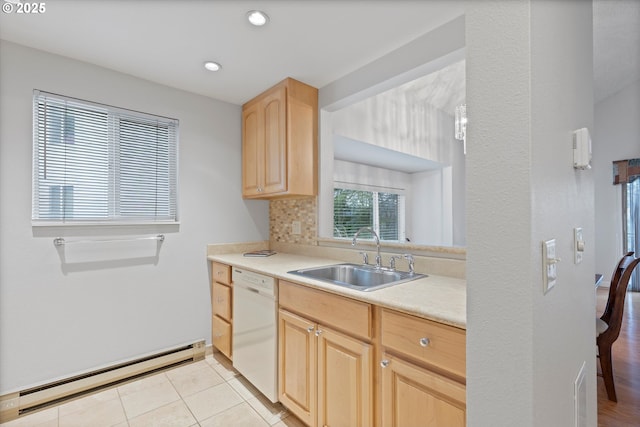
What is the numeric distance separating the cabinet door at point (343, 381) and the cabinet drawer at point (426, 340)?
6.2 inches

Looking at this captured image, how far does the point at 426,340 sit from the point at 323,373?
2.13 ft

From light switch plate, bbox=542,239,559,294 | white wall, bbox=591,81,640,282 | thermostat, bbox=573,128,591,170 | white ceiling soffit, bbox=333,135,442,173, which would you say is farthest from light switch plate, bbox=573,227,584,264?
white wall, bbox=591,81,640,282

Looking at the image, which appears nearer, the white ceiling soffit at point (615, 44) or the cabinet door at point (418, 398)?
the cabinet door at point (418, 398)

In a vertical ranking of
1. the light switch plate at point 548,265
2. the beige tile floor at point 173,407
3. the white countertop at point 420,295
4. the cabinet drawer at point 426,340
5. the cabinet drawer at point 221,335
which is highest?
the light switch plate at point 548,265

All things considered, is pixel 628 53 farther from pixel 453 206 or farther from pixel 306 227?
pixel 306 227

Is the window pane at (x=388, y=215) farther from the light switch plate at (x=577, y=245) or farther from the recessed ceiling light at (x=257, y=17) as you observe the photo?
the light switch plate at (x=577, y=245)

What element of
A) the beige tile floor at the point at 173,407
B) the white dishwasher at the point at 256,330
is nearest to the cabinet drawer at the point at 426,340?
the white dishwasher at the point at 256,330

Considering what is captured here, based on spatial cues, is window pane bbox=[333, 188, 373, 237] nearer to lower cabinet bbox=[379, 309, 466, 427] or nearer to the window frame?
the window frame

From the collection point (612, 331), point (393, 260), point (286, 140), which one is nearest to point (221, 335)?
point (393, 260)

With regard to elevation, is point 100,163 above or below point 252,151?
below

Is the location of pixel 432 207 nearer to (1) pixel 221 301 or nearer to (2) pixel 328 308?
(1) pixel 221 301

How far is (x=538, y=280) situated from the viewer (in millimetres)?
640

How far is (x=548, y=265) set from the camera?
2.25ft

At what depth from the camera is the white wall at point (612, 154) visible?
494 centimetres
